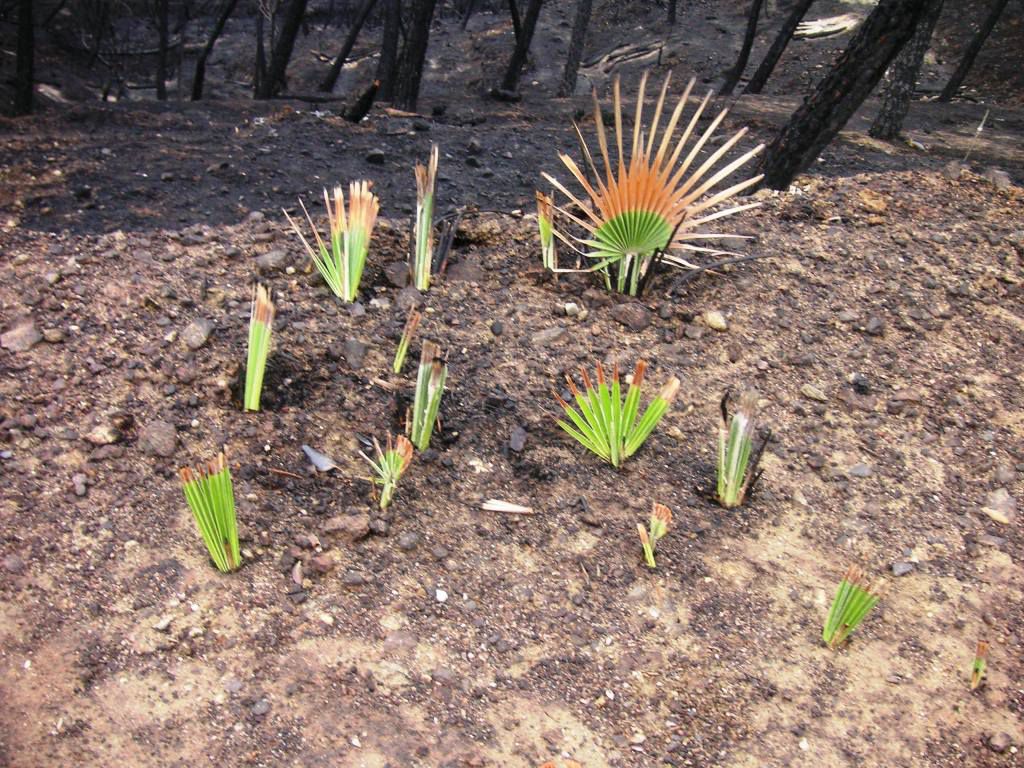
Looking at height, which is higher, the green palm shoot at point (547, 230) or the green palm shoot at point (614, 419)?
the green palm shoot at point (547, 230)

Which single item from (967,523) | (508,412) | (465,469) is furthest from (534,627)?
(967,523)

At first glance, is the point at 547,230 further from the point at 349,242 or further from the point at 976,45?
the point at 976,45

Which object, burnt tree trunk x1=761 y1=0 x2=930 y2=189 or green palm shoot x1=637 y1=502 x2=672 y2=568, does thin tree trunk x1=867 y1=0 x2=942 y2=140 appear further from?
green palm shoot x1=637 y1=502 x2=672 y2=568

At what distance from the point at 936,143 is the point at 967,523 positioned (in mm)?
4596

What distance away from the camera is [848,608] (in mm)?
1962

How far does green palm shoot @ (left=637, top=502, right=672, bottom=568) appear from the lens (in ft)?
7.00

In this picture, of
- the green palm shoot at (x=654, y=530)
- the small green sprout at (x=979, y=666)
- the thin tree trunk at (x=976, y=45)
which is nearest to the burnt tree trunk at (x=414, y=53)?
the green palm shoot at (x=654, y=530)

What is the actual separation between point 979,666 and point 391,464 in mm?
1559

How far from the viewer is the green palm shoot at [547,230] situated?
9.71ft

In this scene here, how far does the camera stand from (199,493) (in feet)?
6.33

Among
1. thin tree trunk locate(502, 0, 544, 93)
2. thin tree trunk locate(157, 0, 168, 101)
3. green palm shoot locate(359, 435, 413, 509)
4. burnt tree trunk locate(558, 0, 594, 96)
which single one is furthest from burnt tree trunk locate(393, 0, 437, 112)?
green palm shoot locate(359, 435, 413, 509)

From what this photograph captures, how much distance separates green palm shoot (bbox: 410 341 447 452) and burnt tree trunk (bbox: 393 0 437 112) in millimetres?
5333

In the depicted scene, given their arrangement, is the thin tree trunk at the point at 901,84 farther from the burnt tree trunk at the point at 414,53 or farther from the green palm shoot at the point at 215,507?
the green palm shoot at the point at 215,507

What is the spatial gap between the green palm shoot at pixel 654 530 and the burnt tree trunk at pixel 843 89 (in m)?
2.36
